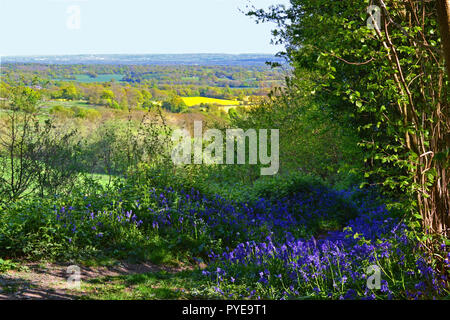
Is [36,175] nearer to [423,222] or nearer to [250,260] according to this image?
[250,260]

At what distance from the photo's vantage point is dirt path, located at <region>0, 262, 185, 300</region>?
3.90 metres

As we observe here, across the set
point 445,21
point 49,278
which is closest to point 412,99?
point 445,21

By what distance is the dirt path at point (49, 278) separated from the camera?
3.90m

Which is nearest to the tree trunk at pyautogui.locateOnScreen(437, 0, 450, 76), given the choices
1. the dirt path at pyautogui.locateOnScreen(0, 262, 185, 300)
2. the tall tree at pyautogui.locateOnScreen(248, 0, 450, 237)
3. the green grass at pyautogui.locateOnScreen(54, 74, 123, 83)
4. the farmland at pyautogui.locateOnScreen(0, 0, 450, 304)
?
the farmland at pyautogui.locateOnScreen(0, 0, 450, 304)

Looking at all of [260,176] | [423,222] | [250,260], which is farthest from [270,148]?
[423,222]

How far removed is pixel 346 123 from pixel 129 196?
338 centimetres

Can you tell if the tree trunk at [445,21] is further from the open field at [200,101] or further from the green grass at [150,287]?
the open field at [200,101]

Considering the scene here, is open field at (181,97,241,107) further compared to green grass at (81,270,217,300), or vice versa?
open field at (181,97,241,107)

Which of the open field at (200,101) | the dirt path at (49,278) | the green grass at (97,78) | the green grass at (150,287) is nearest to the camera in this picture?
the dirt path at (49,278)

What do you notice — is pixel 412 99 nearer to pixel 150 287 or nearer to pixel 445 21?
pixel 445 21

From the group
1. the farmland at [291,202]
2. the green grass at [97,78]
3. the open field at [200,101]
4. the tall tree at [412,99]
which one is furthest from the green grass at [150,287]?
the green grass at [97,78]

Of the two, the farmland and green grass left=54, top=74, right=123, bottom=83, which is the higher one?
green grass left=54, top=74, right=123, bottom=83

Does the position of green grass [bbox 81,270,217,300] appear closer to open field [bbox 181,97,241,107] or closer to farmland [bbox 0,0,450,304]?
farmland [bbox 0,0,450,304]

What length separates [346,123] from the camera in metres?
6.15
